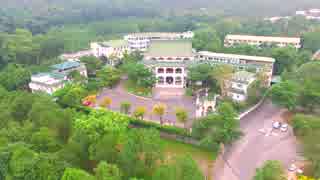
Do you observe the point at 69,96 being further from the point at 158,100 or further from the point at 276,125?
the point at 276,125

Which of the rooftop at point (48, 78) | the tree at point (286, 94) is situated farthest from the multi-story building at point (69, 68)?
the tree at point (286, 94)

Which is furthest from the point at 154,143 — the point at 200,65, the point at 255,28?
the point at 255,28

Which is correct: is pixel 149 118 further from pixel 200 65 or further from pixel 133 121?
pixel 200 65

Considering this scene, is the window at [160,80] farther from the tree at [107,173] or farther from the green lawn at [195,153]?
the tree at [107,173]

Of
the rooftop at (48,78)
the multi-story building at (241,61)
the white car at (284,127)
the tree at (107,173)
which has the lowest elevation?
the white car at (284,127)

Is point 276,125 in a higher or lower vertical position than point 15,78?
lower

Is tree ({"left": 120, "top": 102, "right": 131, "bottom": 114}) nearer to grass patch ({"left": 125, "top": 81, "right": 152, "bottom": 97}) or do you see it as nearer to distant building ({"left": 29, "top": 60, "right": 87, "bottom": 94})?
grass patch ({"left": 125, "top": 81, "right": 152, "bottom": 97})

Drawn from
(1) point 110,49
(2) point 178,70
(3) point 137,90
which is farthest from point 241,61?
(1) point 110,49
